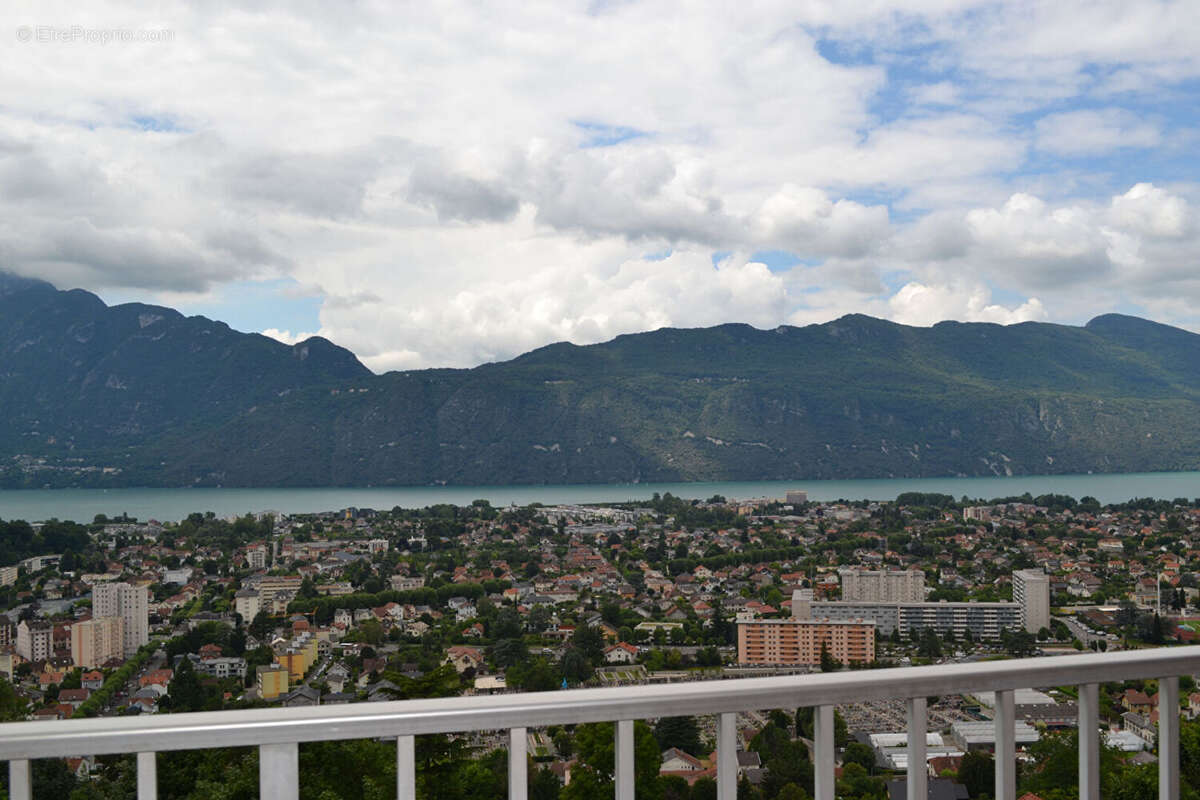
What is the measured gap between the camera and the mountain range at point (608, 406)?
63.1m

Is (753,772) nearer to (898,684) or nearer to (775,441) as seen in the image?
(898,684)

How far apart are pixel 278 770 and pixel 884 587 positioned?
1725 cm

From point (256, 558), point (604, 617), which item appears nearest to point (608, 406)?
point (256, 558)

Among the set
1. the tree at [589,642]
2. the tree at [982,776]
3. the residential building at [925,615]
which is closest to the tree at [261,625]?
the tree at [589,642]

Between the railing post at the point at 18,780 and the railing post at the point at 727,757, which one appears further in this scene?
the railing post at the point at 727,757

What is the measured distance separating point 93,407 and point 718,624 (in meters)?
77.8

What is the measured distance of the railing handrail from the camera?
0.64 meters

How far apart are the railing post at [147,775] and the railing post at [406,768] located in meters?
0.18

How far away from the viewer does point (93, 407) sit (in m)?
76.6

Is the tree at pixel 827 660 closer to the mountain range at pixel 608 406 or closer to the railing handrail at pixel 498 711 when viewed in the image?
the railing handrail at pixel 498 711

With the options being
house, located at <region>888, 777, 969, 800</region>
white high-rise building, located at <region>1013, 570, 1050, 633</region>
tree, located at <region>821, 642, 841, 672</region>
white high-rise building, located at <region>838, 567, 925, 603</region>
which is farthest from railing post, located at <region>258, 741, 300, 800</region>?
white high-rise building, located at <region>838, 567, 925, 603</region>

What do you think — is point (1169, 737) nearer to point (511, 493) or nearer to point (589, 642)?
point (589, 642)

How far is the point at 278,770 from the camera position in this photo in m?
0.66

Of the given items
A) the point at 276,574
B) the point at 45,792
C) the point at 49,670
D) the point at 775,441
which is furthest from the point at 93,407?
the point at 45,792
